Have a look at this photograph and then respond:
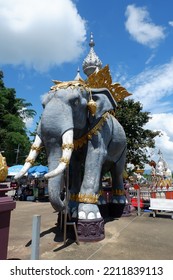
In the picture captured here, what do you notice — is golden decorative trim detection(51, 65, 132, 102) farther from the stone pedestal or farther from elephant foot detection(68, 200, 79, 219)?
the stone pedestal

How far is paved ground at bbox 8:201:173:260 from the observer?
3.81 metres

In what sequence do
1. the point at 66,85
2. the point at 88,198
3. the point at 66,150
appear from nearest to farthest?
the point at 66,150 → the point at 66,85 → the point at 88,198

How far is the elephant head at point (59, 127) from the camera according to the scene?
393cm

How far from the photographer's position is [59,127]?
4.25m

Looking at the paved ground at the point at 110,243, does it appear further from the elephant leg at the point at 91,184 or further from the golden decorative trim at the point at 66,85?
the golden decorative trim at the point at 66,85

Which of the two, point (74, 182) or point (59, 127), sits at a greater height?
point (59, 127)

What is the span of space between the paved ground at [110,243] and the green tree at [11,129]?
2244 centimetres

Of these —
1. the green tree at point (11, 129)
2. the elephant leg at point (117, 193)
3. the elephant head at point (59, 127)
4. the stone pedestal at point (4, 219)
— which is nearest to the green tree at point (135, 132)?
the elephant leg at point (117, 193)

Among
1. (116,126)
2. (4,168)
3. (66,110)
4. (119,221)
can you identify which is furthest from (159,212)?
(4,168)

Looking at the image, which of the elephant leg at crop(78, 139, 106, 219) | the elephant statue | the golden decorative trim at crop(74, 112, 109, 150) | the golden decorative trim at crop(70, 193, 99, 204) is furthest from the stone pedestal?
the golden decorative trim at crop(74, 112, 109, 150)

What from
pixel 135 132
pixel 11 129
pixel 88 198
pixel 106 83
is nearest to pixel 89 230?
pixel 88 198

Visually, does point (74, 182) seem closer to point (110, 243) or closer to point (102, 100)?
point (110, 243)

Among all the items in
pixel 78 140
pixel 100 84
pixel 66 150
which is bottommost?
pixel 66 150

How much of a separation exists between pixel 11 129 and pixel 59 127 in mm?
25751
